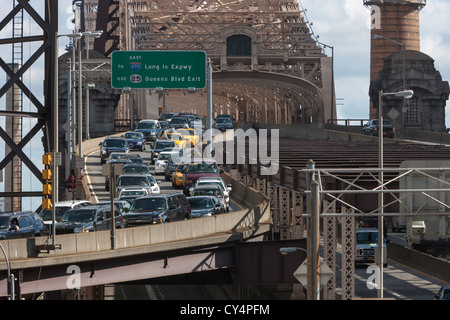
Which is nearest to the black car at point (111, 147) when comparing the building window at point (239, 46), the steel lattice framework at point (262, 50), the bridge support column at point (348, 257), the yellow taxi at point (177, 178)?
the yellow taxi at point (177, 178)

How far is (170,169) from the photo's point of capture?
62.5 metres

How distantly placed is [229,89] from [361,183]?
126045 mm

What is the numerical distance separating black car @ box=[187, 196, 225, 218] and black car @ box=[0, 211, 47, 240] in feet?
25.7

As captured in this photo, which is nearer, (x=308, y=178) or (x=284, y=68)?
(x=308, y=178)

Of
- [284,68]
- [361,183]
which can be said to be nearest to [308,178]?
[361,183]

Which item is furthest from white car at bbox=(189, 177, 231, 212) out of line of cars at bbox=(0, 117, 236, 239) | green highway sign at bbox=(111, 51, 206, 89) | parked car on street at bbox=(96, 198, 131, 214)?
green highway sign at bbox=(111, 51, 206, 89)

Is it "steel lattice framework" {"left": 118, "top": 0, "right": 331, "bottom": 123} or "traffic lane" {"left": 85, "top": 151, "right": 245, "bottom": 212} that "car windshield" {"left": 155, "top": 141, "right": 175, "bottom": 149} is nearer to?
"traffic lane" {"left": 85, "top": 151, "right": 245, "bottom": 212}

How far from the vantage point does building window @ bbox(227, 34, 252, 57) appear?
13462 cm

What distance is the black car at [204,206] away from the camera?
138 ft

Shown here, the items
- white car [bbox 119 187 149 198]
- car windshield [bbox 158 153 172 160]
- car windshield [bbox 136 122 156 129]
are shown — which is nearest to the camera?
white car [bbox 119 187 149 198]

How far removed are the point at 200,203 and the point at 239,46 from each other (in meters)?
93.8

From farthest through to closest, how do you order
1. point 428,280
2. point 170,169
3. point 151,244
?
point 170,169, point 428,280, point 151,244

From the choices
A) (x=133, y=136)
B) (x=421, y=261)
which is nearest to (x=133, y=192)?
(x=421, y=261)

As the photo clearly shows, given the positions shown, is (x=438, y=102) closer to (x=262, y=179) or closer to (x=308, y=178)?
(x=262, y=179)
